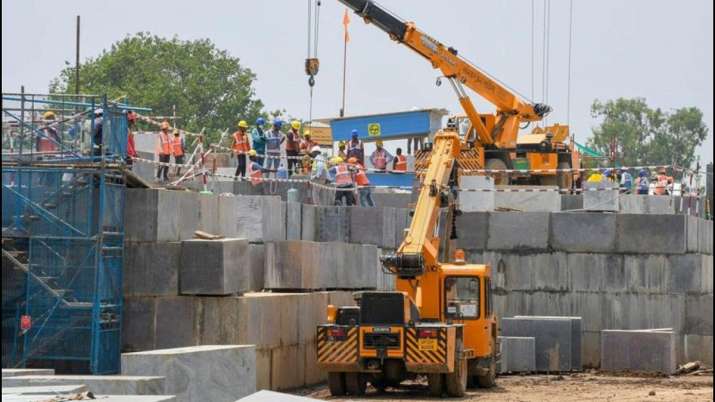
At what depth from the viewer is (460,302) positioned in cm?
2617

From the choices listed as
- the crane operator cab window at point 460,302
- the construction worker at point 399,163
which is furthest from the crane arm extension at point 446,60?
the crane operator cab window at point 460,302

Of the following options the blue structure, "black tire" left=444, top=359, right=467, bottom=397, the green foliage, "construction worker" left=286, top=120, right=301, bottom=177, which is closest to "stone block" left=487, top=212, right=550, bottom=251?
"construction worker" left=286, top=120, right=301, bottom=177

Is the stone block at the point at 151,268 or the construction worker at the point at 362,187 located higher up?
the construction worker at the point at 362,187

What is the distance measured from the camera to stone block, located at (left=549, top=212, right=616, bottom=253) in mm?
32125

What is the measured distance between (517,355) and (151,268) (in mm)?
9629

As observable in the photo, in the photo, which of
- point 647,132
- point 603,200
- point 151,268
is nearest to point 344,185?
point 603,200

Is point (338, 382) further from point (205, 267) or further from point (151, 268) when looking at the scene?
point (151, 268)

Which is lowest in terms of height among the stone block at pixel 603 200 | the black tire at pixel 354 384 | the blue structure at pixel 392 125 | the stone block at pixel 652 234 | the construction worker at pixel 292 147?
the black tire at pixel 354 384

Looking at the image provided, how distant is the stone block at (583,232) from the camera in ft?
105

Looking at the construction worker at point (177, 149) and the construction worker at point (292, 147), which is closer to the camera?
the construction worker at point (177, 149)

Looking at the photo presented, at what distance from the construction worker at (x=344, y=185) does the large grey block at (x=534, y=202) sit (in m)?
3.51

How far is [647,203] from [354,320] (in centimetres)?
1204

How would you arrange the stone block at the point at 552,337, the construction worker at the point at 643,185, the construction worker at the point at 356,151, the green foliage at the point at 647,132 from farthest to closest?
the green foliage at the point at 647,132 → the construction worker at the point at 643,185 → the construction worker at the point at 356,151 → the stone block at the point at 552,337

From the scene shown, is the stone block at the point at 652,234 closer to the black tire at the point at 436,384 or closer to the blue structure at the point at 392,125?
the black tire at the point at 436,384
